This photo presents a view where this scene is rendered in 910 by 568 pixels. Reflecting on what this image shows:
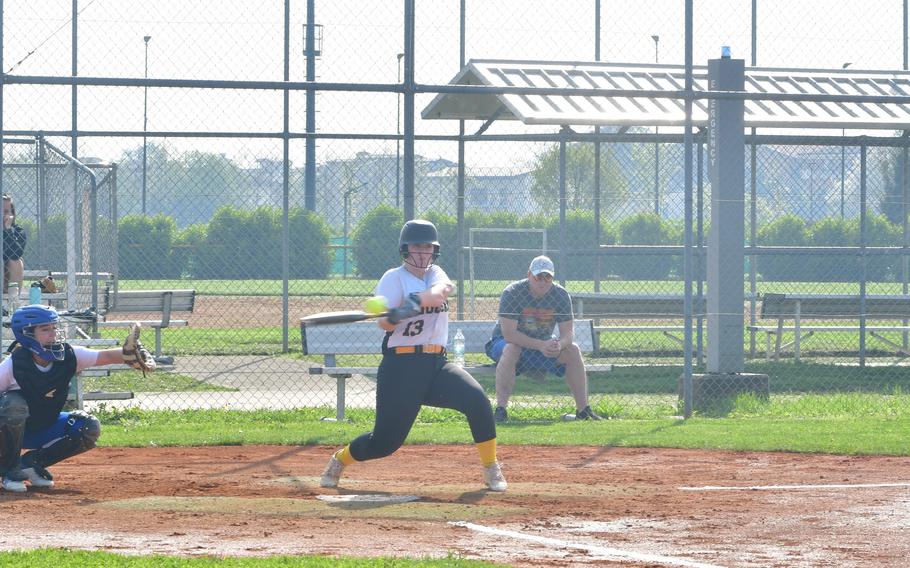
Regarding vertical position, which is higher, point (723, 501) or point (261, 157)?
point (261, 157)

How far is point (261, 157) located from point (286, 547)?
9923 mm

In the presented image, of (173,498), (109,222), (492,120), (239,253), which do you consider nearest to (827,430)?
(173,498)

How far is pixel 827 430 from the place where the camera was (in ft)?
36.1

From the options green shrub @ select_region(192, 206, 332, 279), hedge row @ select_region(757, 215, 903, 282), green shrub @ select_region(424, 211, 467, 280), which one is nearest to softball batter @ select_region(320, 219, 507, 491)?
green shrub @ select_region(192, 206, 332, 279)

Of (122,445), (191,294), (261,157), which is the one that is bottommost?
(122,445)

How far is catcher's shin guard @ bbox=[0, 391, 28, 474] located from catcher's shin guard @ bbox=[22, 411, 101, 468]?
0.84 ft

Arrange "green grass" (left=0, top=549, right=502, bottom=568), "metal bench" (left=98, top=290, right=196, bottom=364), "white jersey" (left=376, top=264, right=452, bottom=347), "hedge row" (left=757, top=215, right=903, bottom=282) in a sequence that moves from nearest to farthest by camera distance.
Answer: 1. "green grass" (left=0, top=549, right=502, bottom=568)
2. "white jersey" (left=376, top=264, right=452, bottom=347)
3. "metal bench" (left=98, top=290, right=196, bottom=364)
4. "hedge row" (left=757, top=215, right=903, bottom=282)

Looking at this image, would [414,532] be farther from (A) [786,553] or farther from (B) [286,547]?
(A) [786,553]

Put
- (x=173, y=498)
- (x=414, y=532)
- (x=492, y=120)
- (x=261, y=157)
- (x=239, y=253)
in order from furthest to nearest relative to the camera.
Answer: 1. (x=239, y=253)
2. (x=492, y=120)
3. (x=261, y=157)
4. (x=173, y=498)
5. (x=414, y=532)

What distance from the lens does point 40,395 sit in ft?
26.4

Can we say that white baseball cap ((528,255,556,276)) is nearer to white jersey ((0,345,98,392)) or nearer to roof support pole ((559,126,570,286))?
roof support pole ((559,126,570,286))

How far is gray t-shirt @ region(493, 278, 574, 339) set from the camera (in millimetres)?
11906

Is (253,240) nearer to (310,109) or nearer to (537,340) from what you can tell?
(310,109)

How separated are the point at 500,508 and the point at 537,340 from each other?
444 centimetres
